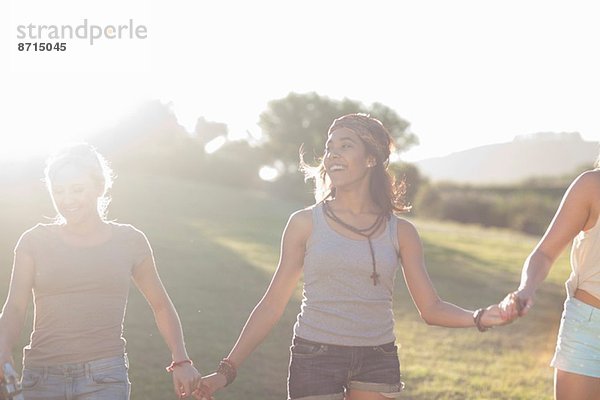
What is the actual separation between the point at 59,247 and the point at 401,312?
12.1m

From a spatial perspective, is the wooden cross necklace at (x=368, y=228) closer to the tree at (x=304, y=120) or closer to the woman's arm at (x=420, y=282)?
the woman's arm at (x=420, y=282)

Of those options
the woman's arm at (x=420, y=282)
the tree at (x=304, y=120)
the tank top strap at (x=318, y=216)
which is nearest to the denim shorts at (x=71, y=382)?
the tank top strap at (x=318, y=216)

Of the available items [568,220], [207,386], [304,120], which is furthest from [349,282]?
[304,120]

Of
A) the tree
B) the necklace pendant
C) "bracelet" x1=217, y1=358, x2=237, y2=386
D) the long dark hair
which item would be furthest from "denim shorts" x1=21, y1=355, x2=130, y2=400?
the tree

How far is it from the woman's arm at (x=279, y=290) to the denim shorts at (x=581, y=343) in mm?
1467

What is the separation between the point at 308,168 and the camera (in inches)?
213

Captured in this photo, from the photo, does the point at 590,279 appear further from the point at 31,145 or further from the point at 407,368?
the point at 31,145

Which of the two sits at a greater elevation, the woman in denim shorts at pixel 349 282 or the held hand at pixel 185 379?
the woman in denim shorts at pixel 349 282

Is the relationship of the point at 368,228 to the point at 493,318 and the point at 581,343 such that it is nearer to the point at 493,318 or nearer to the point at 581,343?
the point at 493,318

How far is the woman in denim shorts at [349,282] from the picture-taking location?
4492 mm

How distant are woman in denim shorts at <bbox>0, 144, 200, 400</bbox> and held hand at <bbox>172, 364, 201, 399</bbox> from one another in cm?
34

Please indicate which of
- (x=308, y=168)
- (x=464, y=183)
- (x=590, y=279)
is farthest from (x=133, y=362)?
(x=464, y=183)

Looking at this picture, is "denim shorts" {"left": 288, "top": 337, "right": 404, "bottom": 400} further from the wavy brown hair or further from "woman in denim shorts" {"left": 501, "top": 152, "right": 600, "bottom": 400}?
the wavy brown hair

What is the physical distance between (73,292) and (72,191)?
537 mm
